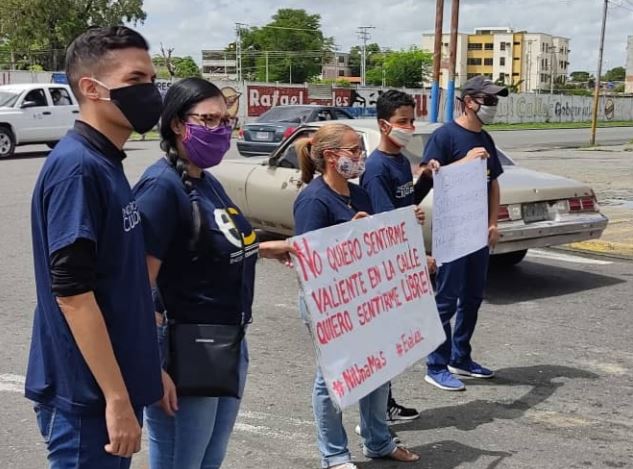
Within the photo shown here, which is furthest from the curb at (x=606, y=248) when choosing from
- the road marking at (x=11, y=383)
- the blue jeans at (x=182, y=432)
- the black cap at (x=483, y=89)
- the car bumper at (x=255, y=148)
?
the car bumper at (x=255, y=148)

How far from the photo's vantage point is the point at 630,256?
31.5 feet

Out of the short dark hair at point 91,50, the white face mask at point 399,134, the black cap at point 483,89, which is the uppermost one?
the short dark hair at point 91,50

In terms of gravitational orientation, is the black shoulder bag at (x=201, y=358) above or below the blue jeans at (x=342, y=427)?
above

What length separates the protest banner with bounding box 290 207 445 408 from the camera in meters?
3.49

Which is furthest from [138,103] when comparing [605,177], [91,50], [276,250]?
[605,177]

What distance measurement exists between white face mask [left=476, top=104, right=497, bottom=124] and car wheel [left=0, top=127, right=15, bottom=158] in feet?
56.9

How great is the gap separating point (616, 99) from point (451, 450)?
72.0 metres

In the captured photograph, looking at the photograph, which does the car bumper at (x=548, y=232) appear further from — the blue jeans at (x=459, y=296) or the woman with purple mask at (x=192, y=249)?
the woman with purple mask at (x=192, y=249)

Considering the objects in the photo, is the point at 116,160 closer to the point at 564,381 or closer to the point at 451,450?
the point at 451,450

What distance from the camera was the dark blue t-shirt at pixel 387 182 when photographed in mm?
4469

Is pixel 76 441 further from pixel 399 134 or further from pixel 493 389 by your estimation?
pixel 493 389

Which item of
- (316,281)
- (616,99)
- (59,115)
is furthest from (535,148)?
(616,99)

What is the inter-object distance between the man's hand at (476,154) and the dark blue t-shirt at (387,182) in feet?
2.08

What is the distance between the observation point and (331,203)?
3822 millimetres
